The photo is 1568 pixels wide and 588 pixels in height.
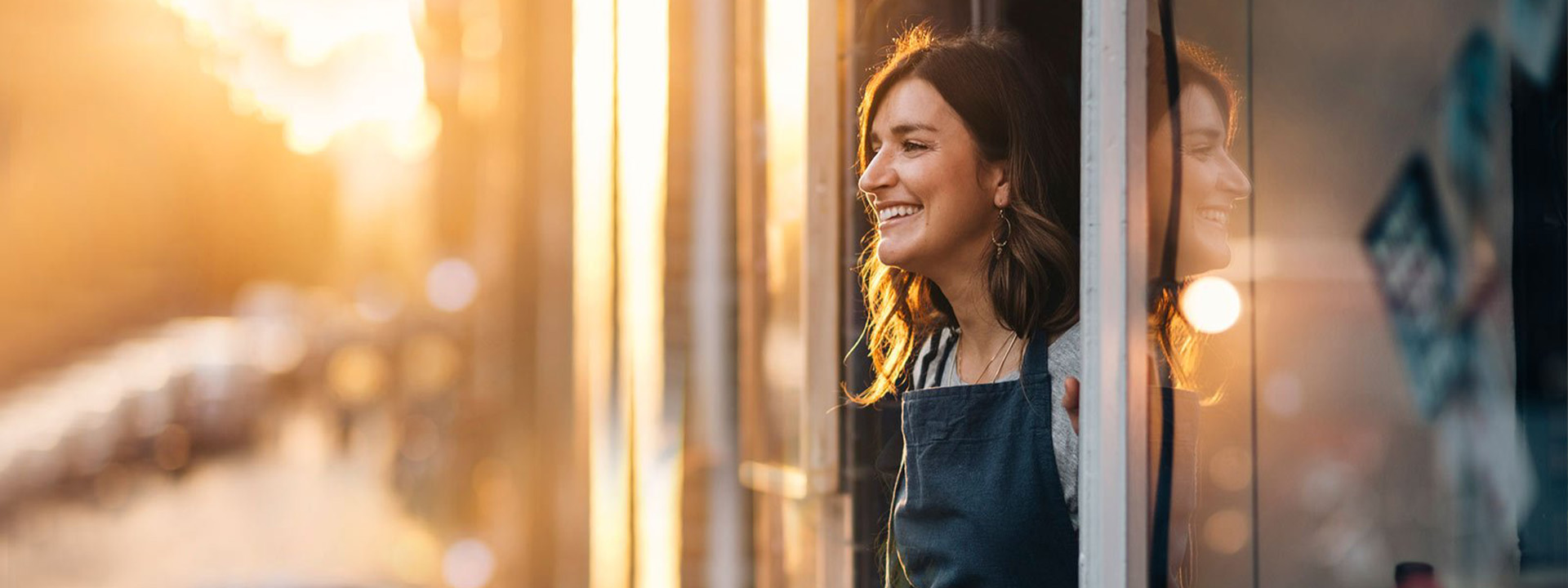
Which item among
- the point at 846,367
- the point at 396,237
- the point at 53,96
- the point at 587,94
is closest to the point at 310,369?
the point at 396,237

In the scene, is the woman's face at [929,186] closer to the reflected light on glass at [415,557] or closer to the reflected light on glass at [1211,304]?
the reflected light on glass at [1211,304]

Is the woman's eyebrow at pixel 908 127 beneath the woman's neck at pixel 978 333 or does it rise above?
above

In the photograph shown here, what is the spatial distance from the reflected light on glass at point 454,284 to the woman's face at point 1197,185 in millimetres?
7283

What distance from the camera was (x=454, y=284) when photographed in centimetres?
913

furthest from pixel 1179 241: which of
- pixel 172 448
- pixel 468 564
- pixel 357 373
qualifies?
pixel 172 448

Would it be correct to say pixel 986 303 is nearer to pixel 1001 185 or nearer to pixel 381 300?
pixel 1001 185

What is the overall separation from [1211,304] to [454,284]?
8235 mm

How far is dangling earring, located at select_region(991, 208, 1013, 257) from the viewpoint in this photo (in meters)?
1.48

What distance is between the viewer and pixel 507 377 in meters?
7.71

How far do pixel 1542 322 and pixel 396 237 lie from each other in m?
10.2

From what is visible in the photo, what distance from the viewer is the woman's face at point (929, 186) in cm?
149

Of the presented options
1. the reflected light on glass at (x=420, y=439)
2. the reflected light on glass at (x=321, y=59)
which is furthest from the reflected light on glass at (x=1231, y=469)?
the reflected light on glass at (x=420, y=439)

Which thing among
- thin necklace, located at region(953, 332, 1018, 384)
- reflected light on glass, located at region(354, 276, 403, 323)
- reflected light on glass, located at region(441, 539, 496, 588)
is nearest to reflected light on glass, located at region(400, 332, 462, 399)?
reflected light on glass, located at region(354, 276, 403, 323)

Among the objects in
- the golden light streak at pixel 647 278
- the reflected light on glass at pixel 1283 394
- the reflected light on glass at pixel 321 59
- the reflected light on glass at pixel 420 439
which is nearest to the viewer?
the reflected light on glass at pixel 1283 394
